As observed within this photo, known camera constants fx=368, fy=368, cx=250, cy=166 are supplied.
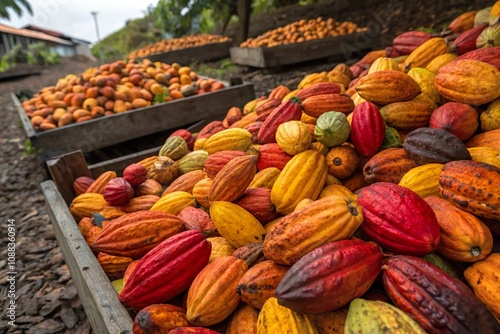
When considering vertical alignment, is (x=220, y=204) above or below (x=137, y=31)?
below

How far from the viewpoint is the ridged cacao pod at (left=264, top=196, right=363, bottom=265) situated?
106 cm

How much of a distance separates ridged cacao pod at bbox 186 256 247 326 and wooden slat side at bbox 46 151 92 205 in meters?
1.47

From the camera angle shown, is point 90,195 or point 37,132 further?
point 37,132

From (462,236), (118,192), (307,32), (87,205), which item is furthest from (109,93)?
(307,32)

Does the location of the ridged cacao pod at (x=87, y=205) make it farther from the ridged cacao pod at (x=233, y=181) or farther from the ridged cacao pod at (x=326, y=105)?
the ridged cacao pod at (x=326, y=105)

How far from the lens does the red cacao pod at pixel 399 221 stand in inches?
40.2

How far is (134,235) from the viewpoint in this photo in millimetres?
1433

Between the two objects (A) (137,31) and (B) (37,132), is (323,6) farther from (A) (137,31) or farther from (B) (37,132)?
(A) (137,31)

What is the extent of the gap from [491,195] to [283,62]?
5.98 metres

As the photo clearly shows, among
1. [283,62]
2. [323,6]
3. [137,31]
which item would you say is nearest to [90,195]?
[283,62]

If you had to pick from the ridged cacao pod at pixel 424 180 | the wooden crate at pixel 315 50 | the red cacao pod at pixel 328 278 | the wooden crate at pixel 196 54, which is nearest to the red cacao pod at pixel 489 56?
the ridged cacao pod at pixel 424 180

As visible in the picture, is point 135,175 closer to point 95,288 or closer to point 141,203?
point 141,203

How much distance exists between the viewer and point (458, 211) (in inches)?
44.9

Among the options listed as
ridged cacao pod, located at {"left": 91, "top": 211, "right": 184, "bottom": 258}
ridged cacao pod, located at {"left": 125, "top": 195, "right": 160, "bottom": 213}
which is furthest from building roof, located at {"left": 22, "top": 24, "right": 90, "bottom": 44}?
ridged cacao pod, located at {"left": 91, "top": 211, "right": 184, "bottom": 258}
